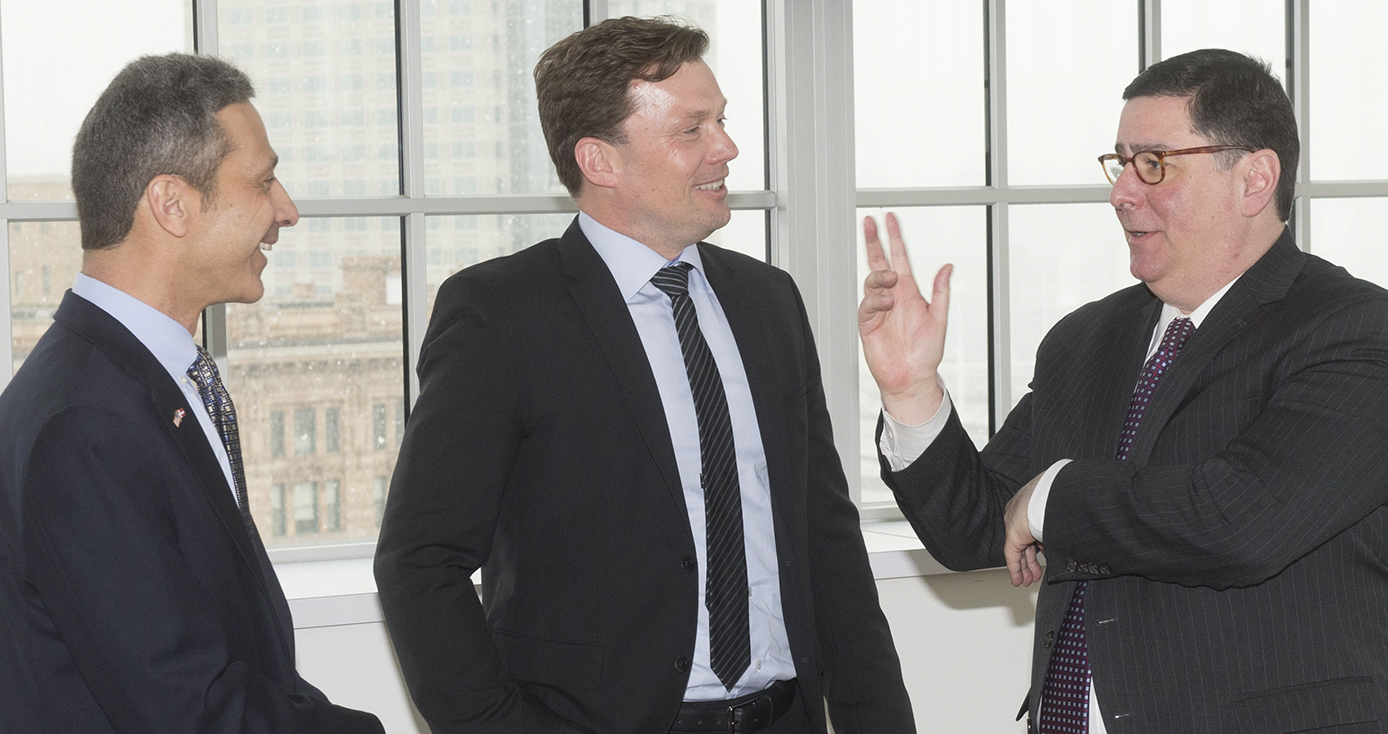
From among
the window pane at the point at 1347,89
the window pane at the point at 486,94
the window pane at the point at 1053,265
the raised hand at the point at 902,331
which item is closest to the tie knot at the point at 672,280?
the raised hand at the point at 902,331

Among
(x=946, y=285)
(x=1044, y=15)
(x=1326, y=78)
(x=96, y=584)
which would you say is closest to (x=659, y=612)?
(x=946, y=285)

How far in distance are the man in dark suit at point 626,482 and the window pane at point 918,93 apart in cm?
118

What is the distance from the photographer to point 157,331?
1502 millimetres

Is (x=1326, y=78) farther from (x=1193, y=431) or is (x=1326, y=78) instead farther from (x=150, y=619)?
(x=150, y=619)

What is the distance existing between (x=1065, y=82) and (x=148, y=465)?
2.68m

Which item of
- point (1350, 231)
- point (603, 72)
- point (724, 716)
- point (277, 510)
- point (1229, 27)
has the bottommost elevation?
point (724, 716)

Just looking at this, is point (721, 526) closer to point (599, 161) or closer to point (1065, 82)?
point (599, 161)

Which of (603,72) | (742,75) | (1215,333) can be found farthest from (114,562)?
(742,75)

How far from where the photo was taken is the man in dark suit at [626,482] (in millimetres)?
1843

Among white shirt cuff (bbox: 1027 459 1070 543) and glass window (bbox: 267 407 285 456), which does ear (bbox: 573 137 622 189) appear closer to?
white shirt cuff (bbox: 1027 459 1070 543)

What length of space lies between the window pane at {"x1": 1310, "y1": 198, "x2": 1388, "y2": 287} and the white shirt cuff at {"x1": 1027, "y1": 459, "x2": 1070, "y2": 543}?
215cm

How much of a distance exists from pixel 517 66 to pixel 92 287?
159 cm

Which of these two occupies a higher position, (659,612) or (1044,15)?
(1044,15)

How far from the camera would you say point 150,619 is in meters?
1.30
